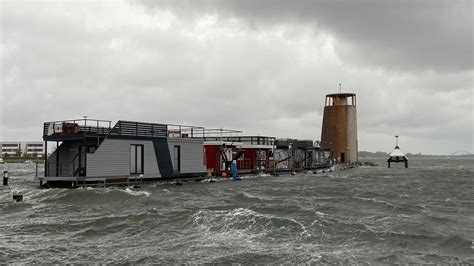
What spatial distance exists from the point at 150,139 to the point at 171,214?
18.5m

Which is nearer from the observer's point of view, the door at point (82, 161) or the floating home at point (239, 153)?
the door at point (82, 161)

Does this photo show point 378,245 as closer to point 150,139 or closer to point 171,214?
point 171,214

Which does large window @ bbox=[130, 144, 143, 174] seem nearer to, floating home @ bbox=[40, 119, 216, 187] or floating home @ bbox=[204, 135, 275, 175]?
floating home @ bbox=[40, 119, 216, 187]

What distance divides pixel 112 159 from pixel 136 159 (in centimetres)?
308

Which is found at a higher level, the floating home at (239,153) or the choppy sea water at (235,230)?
the floating home at (239,153)

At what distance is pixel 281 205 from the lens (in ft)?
82.3

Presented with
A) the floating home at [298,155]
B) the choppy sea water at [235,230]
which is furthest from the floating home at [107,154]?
the floating home at [298,155]

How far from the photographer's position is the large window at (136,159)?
125 feet

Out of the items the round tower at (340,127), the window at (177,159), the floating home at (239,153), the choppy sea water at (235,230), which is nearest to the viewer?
the choppy sea water at (235,230)

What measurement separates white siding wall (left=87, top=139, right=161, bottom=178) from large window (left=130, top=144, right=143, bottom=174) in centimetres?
36

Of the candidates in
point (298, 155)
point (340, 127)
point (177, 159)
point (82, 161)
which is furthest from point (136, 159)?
point (340, 127)

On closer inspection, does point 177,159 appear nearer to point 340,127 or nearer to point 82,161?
point 82,161

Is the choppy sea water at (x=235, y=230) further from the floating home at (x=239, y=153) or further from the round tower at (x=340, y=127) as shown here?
the round tower at (x=340, y=127)

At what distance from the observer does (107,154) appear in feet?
115
